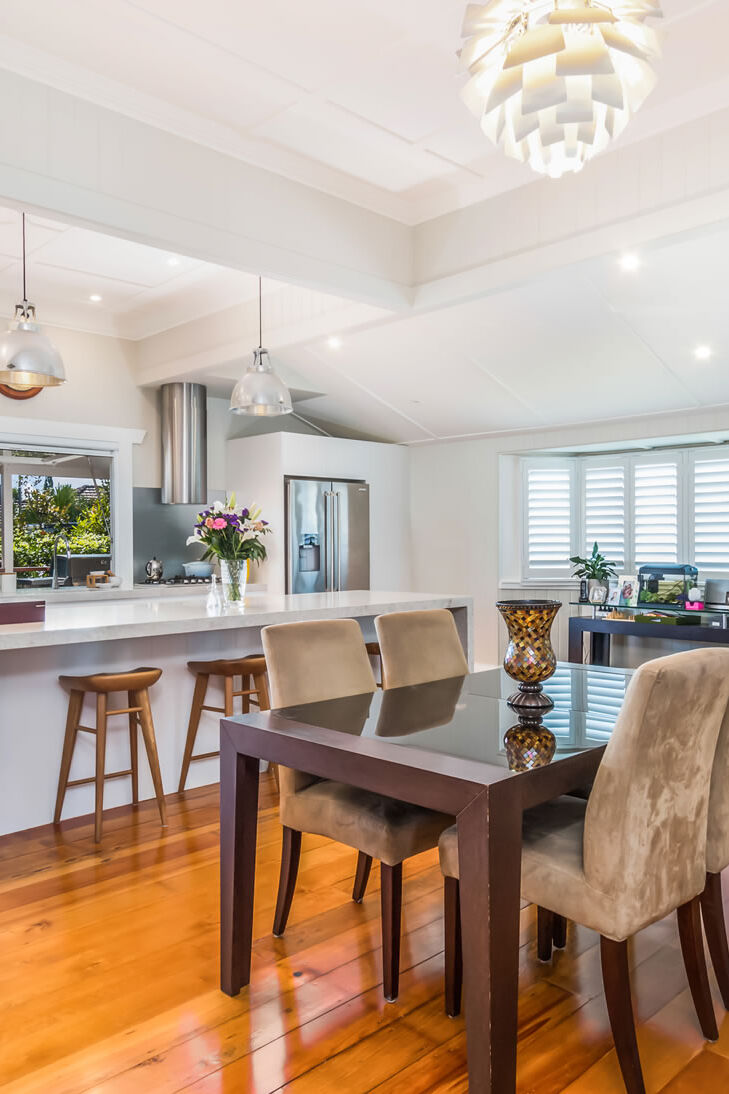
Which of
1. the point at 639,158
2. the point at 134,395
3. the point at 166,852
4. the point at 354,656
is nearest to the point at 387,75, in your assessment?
the point at 639,158

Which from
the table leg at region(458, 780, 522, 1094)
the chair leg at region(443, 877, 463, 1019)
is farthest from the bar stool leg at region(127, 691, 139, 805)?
the table leg at region(458, 780, 522, 1094)

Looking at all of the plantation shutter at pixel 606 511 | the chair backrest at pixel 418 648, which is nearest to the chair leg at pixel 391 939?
the chair backrest at pixel 418 648

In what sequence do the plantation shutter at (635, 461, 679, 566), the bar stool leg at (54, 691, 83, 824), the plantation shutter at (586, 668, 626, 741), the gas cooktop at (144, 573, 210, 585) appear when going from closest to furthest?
1. the plantation shutter at (586, 668, 626, 741)
2. the bar stool leg at (54, 691, 83, 824)
3. the plantation shutter at (635, 461, 679, 566)
4. the gas cooktop at (144, 573, 210, 585)

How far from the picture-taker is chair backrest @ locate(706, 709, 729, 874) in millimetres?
1971

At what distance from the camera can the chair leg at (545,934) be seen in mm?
2193

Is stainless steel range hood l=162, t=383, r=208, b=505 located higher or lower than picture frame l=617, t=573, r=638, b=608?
higher

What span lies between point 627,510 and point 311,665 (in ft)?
15.1

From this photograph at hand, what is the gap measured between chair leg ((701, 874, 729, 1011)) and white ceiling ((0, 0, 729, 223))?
2.71m

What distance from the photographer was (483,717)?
2.23 m

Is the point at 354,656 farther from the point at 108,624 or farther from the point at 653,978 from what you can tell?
the point at 653,978

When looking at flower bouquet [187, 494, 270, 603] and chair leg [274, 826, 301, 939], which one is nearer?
chair leg [274, 826, 301, 939]

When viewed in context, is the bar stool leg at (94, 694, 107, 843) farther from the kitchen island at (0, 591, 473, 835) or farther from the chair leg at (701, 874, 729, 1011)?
the chair leg at (701, 874, 729, 1011)

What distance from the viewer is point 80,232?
4.46m

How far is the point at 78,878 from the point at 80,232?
3380mm
